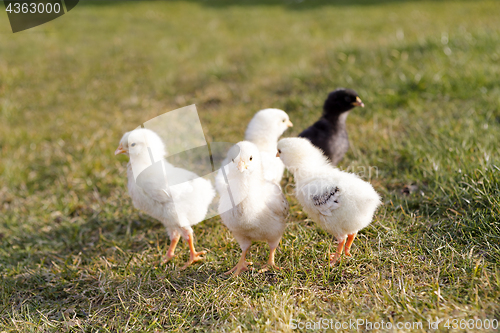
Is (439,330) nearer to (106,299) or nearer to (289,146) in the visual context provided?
(289,146)

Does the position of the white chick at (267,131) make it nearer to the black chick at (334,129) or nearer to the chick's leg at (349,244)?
the black chick at (334,129)

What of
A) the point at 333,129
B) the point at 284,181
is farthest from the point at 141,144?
the point at 333,129

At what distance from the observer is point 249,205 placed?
108 inches

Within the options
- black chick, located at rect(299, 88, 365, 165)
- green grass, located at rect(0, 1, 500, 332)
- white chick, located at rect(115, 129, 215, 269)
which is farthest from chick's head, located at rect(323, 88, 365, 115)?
white chick, located at rect(115, 129, 215, 269)

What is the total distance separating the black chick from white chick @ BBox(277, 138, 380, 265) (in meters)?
0.99

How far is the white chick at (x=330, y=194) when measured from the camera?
2.68 meters

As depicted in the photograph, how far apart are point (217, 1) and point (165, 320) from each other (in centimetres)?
1427

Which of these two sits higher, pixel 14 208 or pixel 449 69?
pixel 449 69

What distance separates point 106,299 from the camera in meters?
2.93

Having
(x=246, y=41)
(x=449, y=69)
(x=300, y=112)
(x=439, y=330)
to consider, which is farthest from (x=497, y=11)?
(x=439, y=330)

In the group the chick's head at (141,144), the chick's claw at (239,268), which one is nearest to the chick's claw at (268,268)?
the chick's claw at (239,268)

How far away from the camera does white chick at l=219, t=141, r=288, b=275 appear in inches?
107

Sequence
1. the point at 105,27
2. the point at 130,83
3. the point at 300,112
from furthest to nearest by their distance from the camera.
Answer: the point at 105,27, the point at 130,83, the point at 300,112

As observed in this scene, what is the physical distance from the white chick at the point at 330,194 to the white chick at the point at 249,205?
0.27 metres
